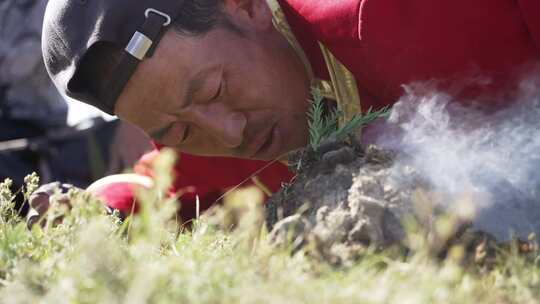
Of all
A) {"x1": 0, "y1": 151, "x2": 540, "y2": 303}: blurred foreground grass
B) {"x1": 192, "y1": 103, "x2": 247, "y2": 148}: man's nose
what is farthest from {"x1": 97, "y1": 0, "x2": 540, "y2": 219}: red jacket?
{"x1": 0, "y1": 151, "x2": 540, "y2": 303}: blurred foreground grass

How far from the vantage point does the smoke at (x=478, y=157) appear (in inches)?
50.9

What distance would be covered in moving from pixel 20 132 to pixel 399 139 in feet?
10.6

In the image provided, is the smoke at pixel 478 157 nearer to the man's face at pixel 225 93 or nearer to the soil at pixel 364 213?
the soil at pixel 364 213

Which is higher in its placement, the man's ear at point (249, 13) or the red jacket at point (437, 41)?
the red jacket at point (437, 41)

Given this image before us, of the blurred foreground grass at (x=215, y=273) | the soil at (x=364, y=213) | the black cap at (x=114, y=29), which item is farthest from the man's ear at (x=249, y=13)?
the blurred foreground grass at (x=215, y=273)

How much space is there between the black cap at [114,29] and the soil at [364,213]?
0.84 m

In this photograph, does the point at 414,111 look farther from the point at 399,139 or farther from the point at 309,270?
the point at 309,270

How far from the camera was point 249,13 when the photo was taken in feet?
7.49

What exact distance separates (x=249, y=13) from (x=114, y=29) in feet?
1.25

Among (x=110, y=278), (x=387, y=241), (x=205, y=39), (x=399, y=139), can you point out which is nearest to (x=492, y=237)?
(x=387, y=241)

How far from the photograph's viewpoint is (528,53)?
195cm

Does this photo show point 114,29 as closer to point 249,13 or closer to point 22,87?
point 249,13

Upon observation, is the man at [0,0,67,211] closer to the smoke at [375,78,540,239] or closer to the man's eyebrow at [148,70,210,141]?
the man's eyebrow at [148,70,210,141]

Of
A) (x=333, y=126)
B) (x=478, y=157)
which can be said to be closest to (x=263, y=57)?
(x=333, y=126)
